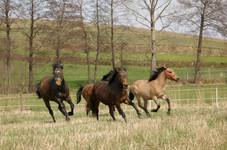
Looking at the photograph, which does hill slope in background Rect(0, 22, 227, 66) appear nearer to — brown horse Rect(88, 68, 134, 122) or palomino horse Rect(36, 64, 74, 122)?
palomino horse Rect(36, 64, 74, 122)

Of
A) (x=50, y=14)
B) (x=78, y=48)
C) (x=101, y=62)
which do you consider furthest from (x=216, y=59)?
(x=50, y=14)

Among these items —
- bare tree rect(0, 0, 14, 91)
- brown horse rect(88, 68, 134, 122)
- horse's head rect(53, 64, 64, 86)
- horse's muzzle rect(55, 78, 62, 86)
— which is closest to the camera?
brown horse rect(88, 68, 134, 122)

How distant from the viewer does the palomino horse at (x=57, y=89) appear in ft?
56.5

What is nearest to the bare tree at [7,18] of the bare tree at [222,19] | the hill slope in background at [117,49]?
the hill slope in background at [117,49]

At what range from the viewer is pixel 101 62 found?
58.5m

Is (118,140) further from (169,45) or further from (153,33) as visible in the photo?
(169,45)

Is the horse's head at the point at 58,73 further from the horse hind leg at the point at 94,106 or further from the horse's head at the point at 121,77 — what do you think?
the horse's head at the point at 121,77

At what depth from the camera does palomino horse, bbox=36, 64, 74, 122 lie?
17.2 m

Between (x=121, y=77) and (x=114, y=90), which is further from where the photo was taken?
(x=114, y=90)

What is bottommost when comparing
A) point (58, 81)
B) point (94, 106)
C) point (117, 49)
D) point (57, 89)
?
point (94, 106)

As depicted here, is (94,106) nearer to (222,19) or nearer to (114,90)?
(114,90)

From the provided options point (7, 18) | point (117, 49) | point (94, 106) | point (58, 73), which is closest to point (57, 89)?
point (58, 73)

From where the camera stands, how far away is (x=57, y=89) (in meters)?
17.6

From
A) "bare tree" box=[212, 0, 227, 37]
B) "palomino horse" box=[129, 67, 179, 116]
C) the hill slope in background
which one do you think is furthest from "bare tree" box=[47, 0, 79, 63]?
"palomino horse" box=[129, 67, 179, 116]
